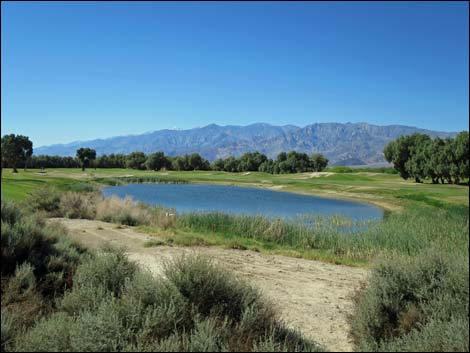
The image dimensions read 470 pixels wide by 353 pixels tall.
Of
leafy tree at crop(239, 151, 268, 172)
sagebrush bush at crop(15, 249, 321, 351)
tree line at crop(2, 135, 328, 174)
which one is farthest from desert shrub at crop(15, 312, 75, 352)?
leafy tree at crop(239, 151, 268, 172)

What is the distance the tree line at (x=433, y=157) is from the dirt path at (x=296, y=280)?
17.7 ft

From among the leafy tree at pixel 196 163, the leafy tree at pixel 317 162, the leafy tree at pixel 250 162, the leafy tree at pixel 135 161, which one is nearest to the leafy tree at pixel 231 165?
the leafy tree at pixel 250 162

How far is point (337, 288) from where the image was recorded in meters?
8.58

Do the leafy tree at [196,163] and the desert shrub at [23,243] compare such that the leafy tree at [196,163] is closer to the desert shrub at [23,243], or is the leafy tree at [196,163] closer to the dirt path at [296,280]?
the dirt path at [296,280]

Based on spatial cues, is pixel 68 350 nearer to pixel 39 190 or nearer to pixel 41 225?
pixel 41 225

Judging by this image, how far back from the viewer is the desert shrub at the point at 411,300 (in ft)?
13.6

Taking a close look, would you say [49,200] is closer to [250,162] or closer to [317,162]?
[250,162]

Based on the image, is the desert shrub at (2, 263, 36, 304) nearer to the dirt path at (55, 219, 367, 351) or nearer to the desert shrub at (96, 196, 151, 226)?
the dirt path at (55, 219, 367, 351)

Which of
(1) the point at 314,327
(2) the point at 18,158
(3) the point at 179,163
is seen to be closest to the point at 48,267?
(2) the point at 18,158

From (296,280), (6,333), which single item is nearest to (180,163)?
(296,280)

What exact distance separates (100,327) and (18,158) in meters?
3.22

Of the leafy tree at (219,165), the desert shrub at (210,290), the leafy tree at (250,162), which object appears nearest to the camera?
the desert shrub at (210,290)

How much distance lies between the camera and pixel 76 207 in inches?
768

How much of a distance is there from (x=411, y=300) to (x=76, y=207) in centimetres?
1785
